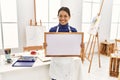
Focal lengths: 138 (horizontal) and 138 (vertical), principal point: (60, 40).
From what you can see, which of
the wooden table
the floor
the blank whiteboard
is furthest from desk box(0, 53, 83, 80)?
the wooden table

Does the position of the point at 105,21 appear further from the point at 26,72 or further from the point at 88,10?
the point at 26,72

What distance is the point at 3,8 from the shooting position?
3.37m

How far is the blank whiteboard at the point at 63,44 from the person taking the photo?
60.4 inches

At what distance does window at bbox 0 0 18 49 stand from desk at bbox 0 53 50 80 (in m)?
1.97

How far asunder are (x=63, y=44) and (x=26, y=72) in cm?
53

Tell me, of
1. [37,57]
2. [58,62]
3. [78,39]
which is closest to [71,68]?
[58,62]

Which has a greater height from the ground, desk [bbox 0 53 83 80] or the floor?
desk [bbox 0 53 83 80]

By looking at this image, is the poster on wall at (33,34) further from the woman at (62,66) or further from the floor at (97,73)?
the woman at (62,66)

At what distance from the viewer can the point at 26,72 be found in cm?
158

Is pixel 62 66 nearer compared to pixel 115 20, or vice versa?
pixel 62 66

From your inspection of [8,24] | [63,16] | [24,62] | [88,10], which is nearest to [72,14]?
[88,10]

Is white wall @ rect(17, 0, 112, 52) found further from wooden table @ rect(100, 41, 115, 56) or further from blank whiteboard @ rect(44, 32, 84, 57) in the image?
blank whiteboard @ rect(44, 32, 84, 57)

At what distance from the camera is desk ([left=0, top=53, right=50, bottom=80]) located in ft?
4.84

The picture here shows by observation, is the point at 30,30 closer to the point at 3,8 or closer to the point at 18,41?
the point at 18,41
